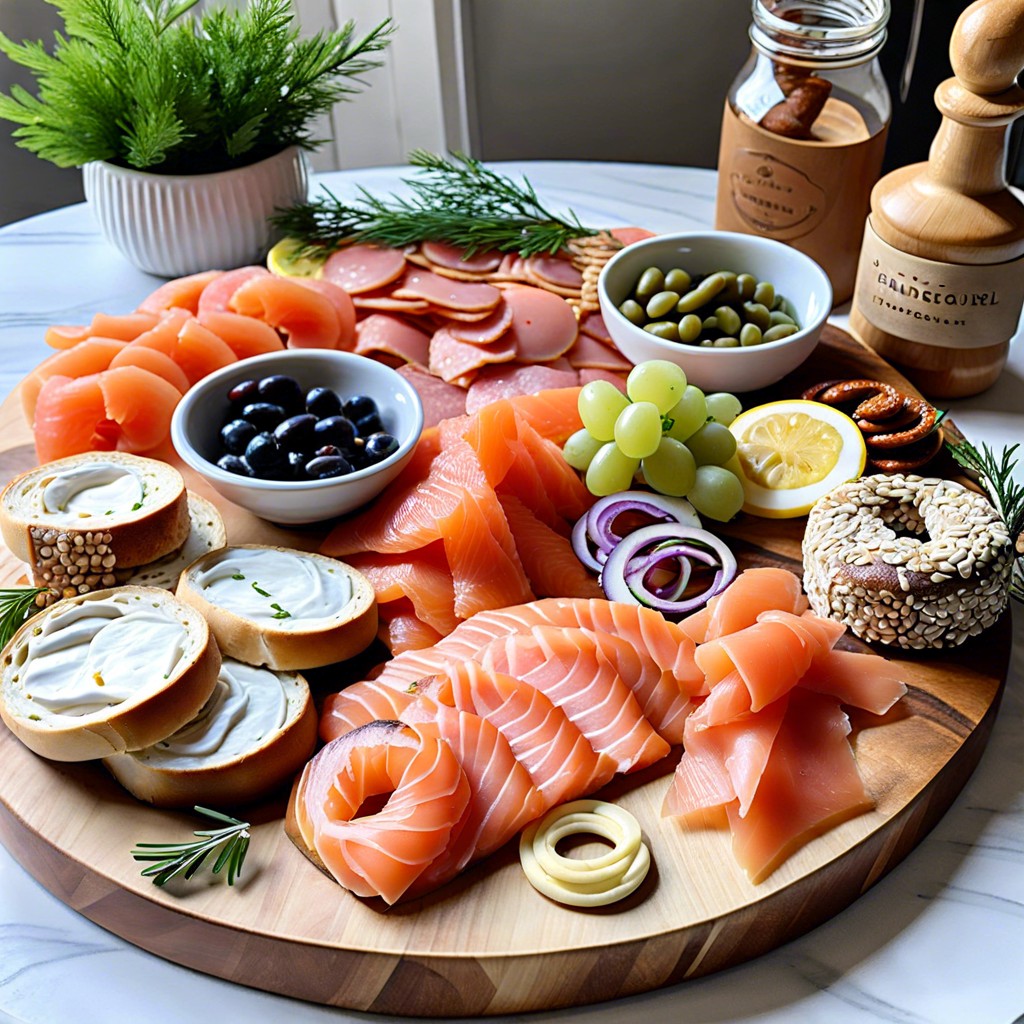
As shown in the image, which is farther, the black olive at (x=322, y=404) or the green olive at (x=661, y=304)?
the green olive at (x=661, y=304)

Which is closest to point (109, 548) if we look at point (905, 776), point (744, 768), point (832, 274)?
point (744, 768)

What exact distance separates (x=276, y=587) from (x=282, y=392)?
36cm

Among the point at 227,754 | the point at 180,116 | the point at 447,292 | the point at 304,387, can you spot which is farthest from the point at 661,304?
the point at 227,754

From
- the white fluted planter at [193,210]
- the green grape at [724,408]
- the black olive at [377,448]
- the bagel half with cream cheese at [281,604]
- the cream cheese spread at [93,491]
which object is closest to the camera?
the bagel half with cream cheese at [281,604]

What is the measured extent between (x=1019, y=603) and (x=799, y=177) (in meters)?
0.86

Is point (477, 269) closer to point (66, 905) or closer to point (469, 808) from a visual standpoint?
point (469, 808)

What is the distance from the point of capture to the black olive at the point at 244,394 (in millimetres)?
1740

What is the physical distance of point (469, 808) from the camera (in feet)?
4.16

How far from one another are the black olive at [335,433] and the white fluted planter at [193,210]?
71 cm

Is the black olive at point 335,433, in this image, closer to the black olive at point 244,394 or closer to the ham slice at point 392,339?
the black olive at point 244,394

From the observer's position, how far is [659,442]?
1.70 metres

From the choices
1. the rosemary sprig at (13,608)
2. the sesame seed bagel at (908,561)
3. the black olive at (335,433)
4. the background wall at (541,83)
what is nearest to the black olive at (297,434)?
the black olive at (335,433)

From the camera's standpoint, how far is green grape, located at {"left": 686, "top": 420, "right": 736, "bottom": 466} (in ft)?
5.66

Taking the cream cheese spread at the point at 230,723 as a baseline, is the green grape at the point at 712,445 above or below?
above
